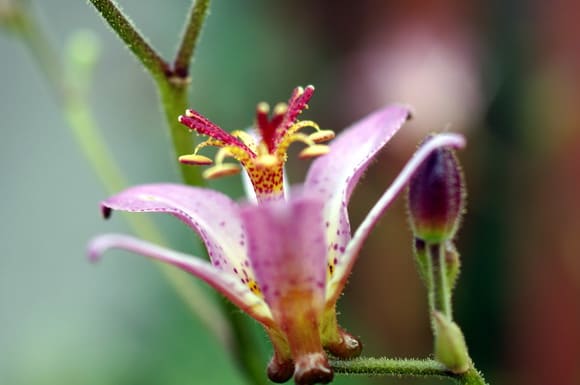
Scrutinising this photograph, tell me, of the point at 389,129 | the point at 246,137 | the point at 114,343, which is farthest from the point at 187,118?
the point at 114,343

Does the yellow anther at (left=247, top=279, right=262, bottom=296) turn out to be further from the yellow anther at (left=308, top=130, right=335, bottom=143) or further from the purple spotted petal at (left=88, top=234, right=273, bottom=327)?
the yellow anther at (left=308, top=130, right=335, bottom=143)

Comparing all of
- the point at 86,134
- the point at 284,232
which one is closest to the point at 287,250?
the point at 284,232

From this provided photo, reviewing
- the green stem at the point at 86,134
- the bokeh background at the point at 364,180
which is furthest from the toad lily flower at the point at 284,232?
the bokeh background at the point at 364,180

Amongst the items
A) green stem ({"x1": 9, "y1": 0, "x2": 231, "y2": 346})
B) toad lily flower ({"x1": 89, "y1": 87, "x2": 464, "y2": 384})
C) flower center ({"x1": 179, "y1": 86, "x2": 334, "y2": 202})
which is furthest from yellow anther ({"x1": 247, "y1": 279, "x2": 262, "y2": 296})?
green stem ({"x1": 9, "y1": 0, "x2": 231, "y2": 346})

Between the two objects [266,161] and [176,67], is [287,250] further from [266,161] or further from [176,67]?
[176,67]

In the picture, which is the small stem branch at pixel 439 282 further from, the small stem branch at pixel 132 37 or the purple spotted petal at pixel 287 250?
the small stem branch at pixel 132 37

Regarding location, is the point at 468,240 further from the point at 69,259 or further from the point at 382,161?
the point at 69,259
